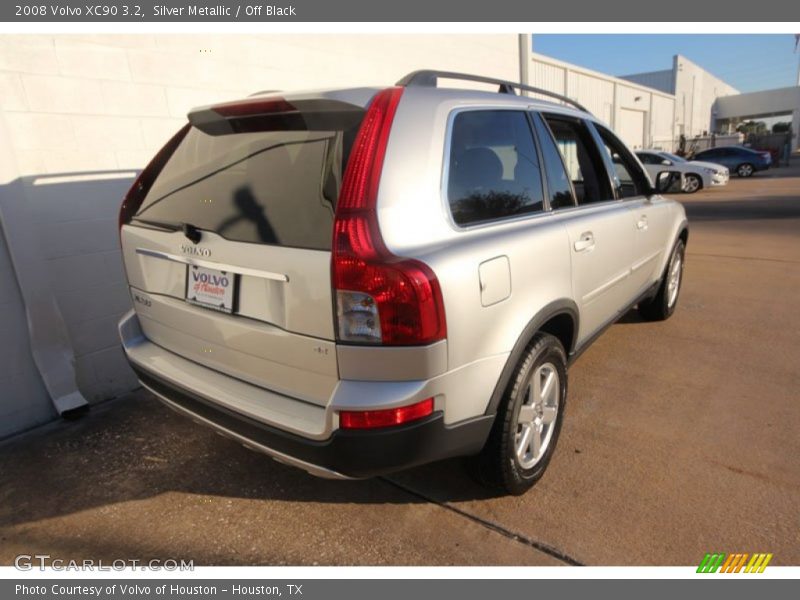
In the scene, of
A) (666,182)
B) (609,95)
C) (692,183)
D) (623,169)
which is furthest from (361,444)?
(609,95)

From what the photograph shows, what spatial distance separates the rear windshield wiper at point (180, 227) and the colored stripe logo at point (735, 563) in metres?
2.45

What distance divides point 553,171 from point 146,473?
2.78m

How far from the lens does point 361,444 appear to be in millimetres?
1842

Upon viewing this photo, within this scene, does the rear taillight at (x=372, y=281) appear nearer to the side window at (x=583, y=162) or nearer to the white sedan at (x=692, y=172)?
the side window at (x=583, y=162)

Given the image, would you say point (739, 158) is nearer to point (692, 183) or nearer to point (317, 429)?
point (692, 183)

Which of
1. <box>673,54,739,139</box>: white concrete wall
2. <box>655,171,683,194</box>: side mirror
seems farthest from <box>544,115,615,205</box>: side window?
<box>673,54,739,139</box>: white concrete wall

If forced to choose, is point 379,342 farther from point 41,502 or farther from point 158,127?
point 158,127

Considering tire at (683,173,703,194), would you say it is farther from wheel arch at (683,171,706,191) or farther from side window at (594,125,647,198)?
side window at (594,125,647,198)

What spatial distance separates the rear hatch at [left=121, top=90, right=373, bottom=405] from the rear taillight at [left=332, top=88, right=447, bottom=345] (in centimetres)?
5

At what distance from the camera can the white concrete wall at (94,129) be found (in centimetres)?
332

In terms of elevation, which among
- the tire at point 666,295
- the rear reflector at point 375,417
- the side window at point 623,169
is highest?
the side window at point 623,169

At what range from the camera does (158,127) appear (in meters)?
3.94

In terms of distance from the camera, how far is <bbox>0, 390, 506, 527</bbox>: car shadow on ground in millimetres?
2678

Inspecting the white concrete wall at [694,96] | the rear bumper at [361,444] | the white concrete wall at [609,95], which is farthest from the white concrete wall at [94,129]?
the white concrete wall at [694,96]
